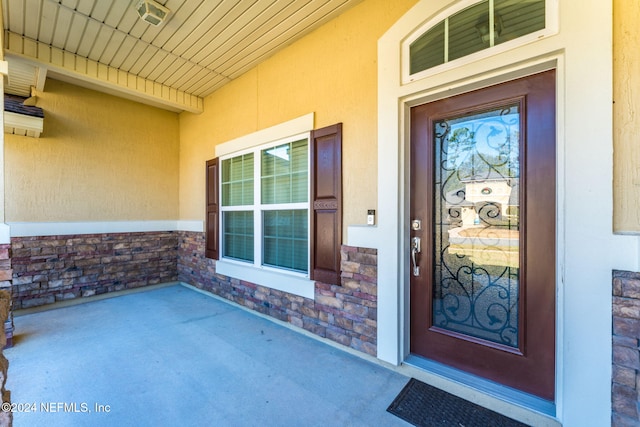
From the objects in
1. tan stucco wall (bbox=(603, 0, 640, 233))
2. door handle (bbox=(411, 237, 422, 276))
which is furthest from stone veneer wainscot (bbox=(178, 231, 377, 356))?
tan stucco wall (bbox=(603, 0, 640, 233))

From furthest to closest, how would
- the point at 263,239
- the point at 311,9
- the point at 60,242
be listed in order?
the point at 60,242, the point at 263,239, the point at 311,9

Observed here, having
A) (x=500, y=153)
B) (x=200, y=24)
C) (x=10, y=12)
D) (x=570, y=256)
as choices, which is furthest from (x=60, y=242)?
(x=570, y=256)

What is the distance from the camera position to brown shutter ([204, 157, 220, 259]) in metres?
4.33

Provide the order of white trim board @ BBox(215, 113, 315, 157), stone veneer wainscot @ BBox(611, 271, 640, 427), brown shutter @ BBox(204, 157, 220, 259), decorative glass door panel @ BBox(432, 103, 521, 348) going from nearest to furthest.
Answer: stone veneer wainscot @ BBox(611, 271, 640, 427) < decorative glass door panel @ BBox(432, 103, 521, 348) < white trim board @ BBox(215, 113, 315, 157) < brown shutter @ BBox(204, 157, 220, 259)

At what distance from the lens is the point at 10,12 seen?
267 cm

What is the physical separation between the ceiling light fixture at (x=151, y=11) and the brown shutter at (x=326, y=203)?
1.83 m

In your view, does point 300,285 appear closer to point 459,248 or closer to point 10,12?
point 459,248

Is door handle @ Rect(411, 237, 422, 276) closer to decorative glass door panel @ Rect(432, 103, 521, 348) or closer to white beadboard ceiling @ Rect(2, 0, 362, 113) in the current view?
decorative glass door panel @ Rect(432, 103, 521, 348)

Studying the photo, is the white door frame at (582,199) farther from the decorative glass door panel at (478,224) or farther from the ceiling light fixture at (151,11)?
the ceiling light fixture at (151,11)

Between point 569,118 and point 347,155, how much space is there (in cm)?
161

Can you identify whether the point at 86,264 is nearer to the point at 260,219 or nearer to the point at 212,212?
the point at 212,212

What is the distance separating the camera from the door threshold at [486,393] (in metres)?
1.75

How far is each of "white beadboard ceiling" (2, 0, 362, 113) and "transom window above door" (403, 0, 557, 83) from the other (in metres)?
0.85

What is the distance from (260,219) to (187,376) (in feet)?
6.32
